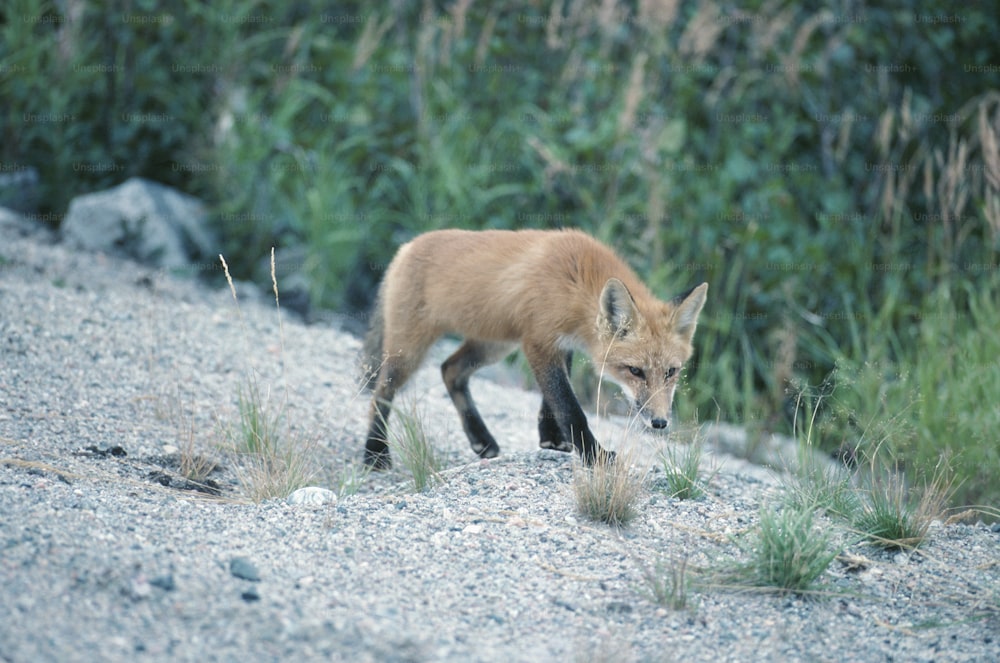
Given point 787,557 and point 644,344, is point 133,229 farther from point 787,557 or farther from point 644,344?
point 787,557

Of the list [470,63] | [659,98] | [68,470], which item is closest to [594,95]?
[659,98]

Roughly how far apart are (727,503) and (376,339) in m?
2.22

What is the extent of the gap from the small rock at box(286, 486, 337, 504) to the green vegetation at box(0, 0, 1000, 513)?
10.7 feet

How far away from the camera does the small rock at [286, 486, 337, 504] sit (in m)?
3.76

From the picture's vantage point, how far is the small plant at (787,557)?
315cm

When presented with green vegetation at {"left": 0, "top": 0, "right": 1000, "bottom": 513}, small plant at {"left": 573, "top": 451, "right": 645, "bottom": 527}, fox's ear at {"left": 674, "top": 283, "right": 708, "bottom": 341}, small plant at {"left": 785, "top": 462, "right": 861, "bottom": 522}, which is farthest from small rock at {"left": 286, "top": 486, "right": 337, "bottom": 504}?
green vegetation at {"left": 0, "top": 0, "right": 1000, "bottom": 513}

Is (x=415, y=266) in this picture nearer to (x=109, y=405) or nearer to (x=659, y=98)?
(x=109, y=405)

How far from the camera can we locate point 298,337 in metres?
6.50

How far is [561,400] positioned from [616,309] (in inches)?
20.1

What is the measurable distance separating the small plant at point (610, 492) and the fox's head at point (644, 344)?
0.81 meters

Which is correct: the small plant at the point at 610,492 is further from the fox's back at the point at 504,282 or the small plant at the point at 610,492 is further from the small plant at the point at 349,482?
the fox's back at the point at 504,282

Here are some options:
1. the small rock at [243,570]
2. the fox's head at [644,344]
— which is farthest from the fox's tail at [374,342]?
the small rock at [243,570]

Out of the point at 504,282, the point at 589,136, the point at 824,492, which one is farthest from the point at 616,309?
the point at 589,136

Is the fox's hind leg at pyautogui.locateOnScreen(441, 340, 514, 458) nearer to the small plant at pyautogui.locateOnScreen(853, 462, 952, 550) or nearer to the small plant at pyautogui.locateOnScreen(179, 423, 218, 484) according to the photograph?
the small plant at pyautogui.locateOnScreen(179, 423, 218, 484)
